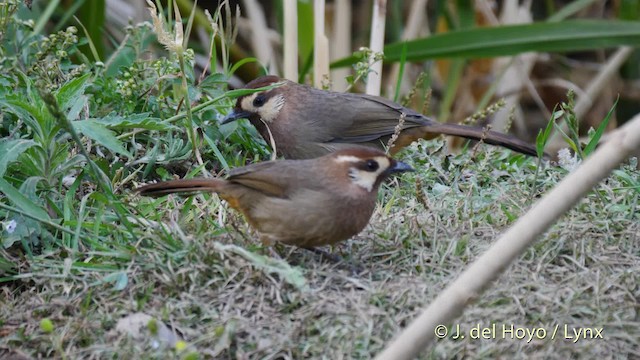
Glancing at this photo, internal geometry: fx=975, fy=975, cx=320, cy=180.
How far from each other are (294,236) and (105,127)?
0.99 m

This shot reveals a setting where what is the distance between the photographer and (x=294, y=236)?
143 inches

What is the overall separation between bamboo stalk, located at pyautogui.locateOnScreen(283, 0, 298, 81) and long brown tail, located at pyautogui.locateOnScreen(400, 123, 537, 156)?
0.88m

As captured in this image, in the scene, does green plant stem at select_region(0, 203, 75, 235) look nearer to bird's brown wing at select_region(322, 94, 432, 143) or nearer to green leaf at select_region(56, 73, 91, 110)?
green leaf at select_region(56, 73, 91, 110)

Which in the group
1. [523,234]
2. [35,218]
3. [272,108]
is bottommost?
[272,108]

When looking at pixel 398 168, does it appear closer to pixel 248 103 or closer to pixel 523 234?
pixel 523 234

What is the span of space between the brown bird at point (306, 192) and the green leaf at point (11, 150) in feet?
1.60

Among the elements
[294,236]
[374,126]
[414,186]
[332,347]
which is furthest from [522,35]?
[332,347]

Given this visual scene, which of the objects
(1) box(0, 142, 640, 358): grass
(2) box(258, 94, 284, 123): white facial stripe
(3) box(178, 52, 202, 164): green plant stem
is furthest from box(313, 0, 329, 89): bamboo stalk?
(1) box(0, 142, 640, 358): grass

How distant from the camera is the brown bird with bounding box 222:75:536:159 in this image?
5.25m

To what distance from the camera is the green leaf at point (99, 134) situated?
12.9 feet

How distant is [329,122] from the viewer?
5352 mm

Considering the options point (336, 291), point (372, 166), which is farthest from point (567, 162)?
point (336, 291)

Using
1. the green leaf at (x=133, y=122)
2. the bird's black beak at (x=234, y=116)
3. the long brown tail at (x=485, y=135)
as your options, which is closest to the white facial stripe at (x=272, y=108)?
the bird's black beak at (x=234, y=116)

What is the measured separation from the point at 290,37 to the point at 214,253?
2.30 m
